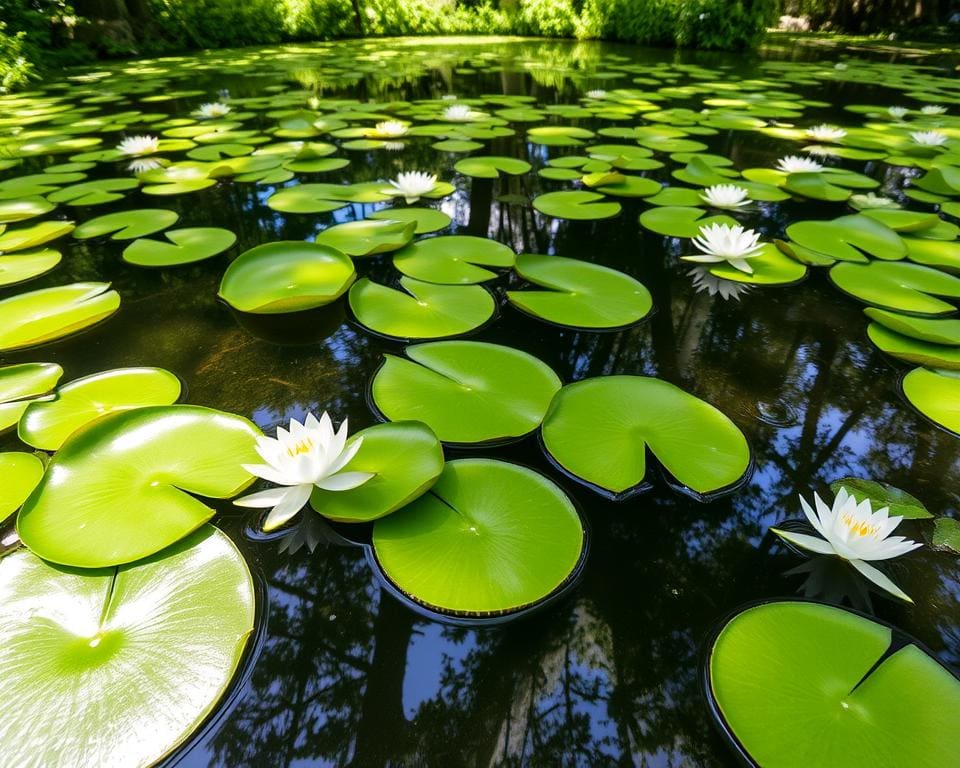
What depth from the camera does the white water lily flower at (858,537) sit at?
78cm

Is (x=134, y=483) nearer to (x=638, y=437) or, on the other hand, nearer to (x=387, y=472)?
(x=387, y=472)

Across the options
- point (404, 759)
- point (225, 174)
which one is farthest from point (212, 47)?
point (404, 759)

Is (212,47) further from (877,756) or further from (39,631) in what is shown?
(877,756)

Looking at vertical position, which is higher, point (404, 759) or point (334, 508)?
point (334, 508)

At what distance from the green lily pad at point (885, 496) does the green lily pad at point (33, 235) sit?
273 centimetres

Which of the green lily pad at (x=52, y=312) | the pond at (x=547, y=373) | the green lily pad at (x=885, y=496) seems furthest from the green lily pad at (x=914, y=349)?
the green lily pad at (x=52, y=312)

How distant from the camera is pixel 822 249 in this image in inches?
73.3

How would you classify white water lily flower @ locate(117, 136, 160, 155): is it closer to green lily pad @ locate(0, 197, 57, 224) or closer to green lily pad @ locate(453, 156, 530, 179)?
green lily pad @ locate(0, 197, 57, 224)

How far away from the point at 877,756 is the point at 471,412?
82 cm

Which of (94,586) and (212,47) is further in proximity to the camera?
(212,47)

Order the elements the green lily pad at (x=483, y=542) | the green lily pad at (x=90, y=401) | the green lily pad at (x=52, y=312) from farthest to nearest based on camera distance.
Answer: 1. the green lily pad at (x=52, y=312)
2. the green lily pad at (x=90, y=401)
3. the green lily pad at (x=483, y=542)

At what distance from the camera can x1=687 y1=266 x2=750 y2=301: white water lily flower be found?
1688 millimetres

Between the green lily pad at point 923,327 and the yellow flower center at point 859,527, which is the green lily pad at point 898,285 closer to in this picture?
the green lily pad at point 923,327

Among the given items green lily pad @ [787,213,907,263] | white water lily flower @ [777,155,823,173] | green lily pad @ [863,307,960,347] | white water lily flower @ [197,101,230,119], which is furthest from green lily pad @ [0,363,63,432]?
white water lily flower @ [197,101,230,119]
